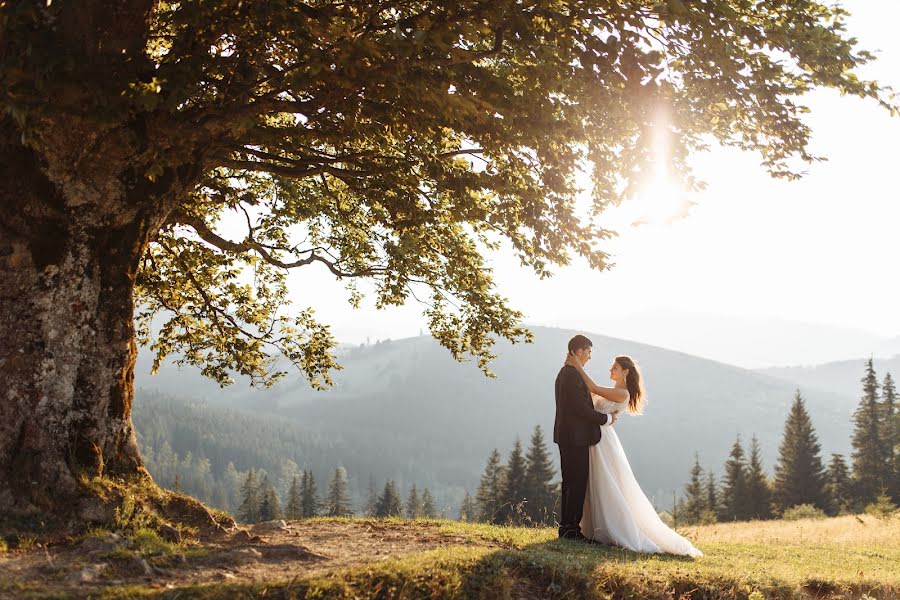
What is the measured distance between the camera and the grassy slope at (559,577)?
677cm

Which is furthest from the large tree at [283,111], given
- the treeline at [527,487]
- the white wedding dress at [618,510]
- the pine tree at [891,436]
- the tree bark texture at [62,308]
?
the pine tree at [891,436]

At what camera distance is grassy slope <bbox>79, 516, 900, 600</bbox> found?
6.77 meters

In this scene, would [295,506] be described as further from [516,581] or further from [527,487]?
[516,581]

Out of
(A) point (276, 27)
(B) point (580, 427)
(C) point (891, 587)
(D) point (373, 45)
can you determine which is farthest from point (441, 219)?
(C) point (891, 587)

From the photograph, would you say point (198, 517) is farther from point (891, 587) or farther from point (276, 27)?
point (891, 587)

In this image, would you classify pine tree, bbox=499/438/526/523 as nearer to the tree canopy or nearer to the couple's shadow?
the tree canopy

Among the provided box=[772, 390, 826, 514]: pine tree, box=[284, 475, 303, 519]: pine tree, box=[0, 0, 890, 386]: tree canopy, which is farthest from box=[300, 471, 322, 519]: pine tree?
box=[0, 0, 890, 386]: tree canopy

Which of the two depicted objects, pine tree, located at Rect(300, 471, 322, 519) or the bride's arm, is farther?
pine tree, located at Rect(300, 471, 322, 519)

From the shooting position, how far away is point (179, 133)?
357 inches

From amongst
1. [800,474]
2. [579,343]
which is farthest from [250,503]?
[579,343]

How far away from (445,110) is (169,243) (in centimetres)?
951

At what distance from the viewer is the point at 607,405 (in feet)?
37.2

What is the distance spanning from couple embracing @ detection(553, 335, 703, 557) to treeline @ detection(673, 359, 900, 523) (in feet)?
168

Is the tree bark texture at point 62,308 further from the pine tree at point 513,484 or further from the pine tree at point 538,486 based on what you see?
the pine tree at point 513,484
